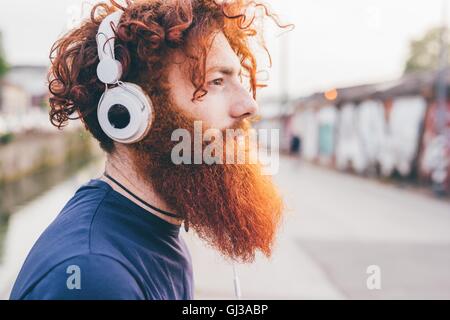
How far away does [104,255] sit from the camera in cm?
106

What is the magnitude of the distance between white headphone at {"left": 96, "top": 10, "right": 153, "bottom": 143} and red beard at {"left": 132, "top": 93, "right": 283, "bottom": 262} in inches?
1.6

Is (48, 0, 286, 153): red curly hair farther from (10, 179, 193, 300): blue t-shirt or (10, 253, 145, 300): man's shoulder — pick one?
(10, 253, 145, 300): man's shoulder

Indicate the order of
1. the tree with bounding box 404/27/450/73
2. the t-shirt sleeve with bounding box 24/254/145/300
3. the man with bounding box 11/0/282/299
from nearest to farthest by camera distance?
the t-shirt sleeve with bounding box 24/254/145/300 → the man with bounding box 11/0/282/299 → the tree with bounding box 404/27/450/73

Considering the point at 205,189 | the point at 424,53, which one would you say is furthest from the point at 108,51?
the point at 424,53

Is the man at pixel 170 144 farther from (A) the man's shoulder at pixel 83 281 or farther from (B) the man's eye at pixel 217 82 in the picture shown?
(A) the man's shoulder at pixel 83 281

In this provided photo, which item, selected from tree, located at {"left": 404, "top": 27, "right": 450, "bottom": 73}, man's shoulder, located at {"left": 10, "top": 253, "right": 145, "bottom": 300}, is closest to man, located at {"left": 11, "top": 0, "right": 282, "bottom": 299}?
man's shoulder, located at {"left": 10, "top": 253, "right": 145, "bottom": 300}

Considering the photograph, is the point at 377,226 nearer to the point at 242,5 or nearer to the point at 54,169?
the point at 242,5

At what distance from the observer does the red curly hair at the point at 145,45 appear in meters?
1.30

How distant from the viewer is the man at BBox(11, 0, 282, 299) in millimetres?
1266

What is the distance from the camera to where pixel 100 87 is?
4.53 ft

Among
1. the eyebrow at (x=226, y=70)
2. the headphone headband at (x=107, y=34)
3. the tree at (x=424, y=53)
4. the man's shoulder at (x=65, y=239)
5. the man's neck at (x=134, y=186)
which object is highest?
the tree at (x=424, y=53)

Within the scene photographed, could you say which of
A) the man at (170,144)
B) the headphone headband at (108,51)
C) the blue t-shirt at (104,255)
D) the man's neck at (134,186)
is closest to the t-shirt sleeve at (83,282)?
the blue t-shirt at (104,255)

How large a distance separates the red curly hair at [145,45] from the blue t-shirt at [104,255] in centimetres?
22
